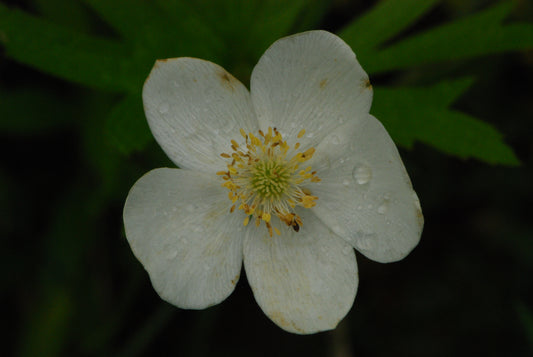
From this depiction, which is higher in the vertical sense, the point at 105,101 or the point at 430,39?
the point at 105,101

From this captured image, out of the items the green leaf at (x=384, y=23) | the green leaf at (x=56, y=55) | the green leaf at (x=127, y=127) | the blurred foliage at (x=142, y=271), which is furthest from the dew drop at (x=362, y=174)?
the blurred foliage at (x=142, y=271)

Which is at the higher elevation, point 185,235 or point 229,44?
point 229,44

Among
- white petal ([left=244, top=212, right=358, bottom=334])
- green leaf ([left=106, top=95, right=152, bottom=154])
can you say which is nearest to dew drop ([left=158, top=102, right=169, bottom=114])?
green leaf ([left=106, top=95, right=152, bottom=154])

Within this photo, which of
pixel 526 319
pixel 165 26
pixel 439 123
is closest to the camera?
pixel 439 123

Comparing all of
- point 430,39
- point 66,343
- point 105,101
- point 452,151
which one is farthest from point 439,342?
point 105,101

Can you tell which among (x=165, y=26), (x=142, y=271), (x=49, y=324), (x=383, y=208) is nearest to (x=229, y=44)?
(x=165, y=26)

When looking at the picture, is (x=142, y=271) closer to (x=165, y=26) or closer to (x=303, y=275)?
(x=303, y=275)

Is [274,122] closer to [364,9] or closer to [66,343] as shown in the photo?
[364,9]
